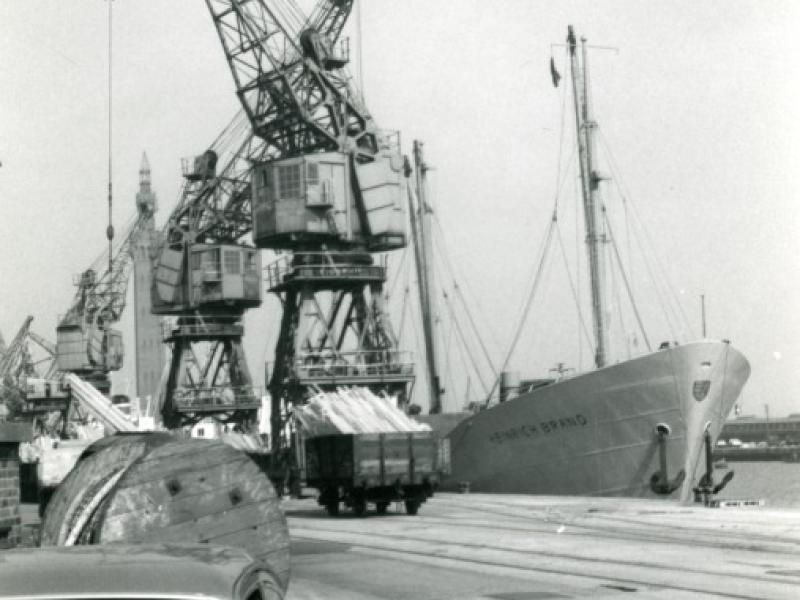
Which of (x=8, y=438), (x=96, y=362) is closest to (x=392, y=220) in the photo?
(x=8, y=438)

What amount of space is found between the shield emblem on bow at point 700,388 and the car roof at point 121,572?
3379 centimetres

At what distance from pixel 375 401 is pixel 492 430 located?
24.7 feet

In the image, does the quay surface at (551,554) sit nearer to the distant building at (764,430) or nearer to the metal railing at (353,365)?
the metal railing at (353,365)

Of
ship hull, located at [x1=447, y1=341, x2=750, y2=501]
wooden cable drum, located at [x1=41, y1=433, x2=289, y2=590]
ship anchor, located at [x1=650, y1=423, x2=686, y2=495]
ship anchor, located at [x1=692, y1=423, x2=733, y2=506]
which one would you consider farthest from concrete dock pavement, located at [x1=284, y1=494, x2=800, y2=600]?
ship hull, located at [x1=447, y1=341, x2=750, y2=501]

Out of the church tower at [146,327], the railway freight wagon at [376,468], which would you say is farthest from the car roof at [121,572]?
the church tower at [146,327]

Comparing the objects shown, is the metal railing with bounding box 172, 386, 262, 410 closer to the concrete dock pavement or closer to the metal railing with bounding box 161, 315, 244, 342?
the metal railing with bounding box 161, 315, 244, 342

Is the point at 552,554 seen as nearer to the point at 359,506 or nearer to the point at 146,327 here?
the point at 359,506

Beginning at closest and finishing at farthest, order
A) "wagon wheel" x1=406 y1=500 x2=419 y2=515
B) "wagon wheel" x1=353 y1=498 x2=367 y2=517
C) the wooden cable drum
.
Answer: the wooden cable drum → "wagon wheel" x1=406 y1=500 x2=419 y2=515 → "wagon wheel" x1=353 y1=498 x2=367 y2=517

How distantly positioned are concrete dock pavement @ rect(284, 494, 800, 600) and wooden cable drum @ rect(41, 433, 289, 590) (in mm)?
4199

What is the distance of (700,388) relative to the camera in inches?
1452

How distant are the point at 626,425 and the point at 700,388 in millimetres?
2602

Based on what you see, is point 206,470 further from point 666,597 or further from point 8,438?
point 666,597

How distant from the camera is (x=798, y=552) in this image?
682 inches

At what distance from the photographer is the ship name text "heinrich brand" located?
38.3m
